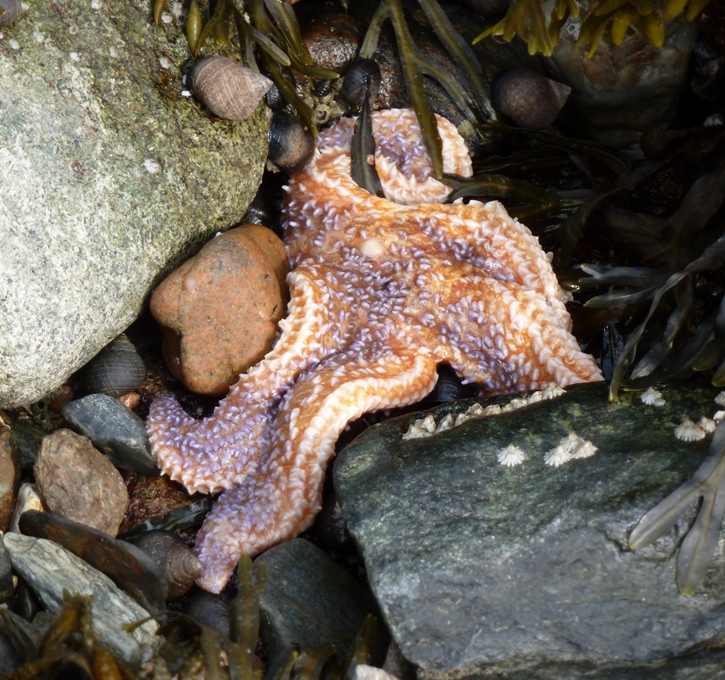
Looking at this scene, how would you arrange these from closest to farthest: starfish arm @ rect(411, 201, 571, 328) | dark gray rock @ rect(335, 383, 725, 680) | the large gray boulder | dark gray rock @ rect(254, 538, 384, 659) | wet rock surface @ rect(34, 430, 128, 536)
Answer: dark gray rock @ rect(335, 383, 725, 680), dark gray rock @ rect(254, 538, 384, 659), the large gray boulder, wet rock surface @ rect(34, 430, 128, 536), starfish arm @ rect(411, 201, 571, 328)

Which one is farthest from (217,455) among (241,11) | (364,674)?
(241,11)

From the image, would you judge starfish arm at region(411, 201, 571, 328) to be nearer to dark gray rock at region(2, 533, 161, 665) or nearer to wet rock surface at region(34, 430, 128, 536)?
wet rock surface at region(34, 430, 128, 536)

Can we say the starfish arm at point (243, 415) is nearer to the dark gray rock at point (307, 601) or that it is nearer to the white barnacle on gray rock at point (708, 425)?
the dark gray rock at point (307, 601)

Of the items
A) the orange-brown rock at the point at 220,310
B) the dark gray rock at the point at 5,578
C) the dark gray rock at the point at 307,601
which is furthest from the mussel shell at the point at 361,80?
the dark gray rock at the point at 5,578

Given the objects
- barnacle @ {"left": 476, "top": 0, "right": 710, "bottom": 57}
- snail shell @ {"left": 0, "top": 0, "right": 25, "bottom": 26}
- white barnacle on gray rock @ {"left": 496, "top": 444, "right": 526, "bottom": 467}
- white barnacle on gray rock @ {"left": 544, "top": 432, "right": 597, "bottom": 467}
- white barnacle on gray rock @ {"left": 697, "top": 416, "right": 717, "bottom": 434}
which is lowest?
white barnacle on gray rock @ {"left": 697, "top": 416, "right": 717, "bottom": 434}

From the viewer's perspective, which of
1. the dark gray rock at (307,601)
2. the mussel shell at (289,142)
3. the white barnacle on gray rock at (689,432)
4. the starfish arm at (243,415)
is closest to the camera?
the white barnacle on gray rock at (689,432)

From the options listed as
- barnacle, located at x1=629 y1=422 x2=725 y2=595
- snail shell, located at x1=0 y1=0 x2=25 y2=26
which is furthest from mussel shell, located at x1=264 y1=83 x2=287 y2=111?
barnacle, located at x1=629 y1=422 x2=725 y2=595
